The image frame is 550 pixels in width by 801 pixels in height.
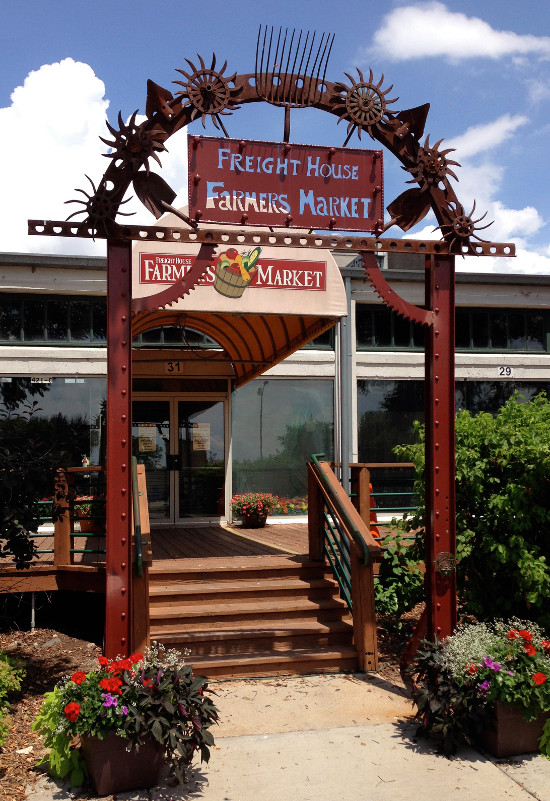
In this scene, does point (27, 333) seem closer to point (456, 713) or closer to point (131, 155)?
point (131, 155)

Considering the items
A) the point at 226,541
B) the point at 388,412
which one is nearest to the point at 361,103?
the point at 226,541

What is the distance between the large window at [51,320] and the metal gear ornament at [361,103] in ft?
26.5

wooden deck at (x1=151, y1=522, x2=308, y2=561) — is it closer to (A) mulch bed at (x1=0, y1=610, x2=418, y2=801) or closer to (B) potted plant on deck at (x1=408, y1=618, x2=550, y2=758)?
(A) mulch bed at (x1=0, y1=610, x2=418, y2=801)

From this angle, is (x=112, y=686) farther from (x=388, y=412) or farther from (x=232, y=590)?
(x=388, y=412)

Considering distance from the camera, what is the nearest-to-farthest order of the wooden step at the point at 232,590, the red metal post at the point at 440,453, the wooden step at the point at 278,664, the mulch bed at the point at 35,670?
the mulch bed at the point at 35,670 < the red metal post at the point at 440,453 < the wooden step at the point at 278,664 < the wooden step at the point at 232,590

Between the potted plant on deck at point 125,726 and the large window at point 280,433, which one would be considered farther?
the large window at point 280,433

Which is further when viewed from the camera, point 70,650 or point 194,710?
point 70,650

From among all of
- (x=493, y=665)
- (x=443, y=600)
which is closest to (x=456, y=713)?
(x=493, y=665)

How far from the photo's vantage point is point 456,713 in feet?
16.0

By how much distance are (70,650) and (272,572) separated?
7.52 ft

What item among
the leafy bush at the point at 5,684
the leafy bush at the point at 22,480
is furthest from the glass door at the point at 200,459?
the leafy bush at the point at 5,684

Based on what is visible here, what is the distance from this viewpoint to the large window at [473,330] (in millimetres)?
14336

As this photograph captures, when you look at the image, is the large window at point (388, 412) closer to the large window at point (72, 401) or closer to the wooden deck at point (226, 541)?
the wooden deck at point (226, 541)

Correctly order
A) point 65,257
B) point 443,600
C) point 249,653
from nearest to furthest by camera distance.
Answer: point 443,600 < point 249,653 < point 65,257
